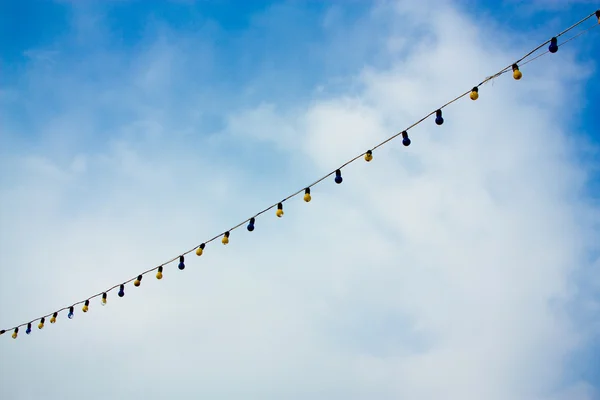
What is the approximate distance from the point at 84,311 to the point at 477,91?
25.7ft

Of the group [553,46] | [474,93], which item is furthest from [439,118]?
[553,46]

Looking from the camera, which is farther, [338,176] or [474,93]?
[338,176]

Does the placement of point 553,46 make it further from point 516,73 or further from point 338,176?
point 338,176

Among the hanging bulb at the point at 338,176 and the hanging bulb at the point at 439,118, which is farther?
the hanging bulb at the point at 338,176

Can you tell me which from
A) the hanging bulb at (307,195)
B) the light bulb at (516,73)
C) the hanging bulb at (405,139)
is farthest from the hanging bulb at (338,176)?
the light bulb at (516,73)

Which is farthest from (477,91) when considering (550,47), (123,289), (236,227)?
(123,289)

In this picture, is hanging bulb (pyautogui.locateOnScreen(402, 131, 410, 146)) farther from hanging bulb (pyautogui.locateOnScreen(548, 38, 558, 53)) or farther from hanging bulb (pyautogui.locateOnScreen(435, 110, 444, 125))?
hanging bulb (pyautogui.locateOnScreen(548, 38, 558, 53))

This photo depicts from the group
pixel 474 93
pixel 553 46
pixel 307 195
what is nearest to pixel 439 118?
pixel 474 93

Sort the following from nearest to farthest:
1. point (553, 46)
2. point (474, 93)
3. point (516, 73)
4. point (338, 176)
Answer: point (553, 46) → point (516, 73) → point (474, 93) → point (338, 176)

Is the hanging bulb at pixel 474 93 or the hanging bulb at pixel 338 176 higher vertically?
the hanging bulb at pixel 474 93

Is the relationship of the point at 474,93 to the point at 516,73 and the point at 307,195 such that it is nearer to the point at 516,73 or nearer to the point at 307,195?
the point at 516,73

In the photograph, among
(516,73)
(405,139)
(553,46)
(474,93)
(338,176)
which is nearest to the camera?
(553,46)

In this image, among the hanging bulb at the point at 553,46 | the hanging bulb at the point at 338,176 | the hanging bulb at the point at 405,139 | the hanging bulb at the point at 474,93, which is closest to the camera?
the hanging bulb at the point at 553,46

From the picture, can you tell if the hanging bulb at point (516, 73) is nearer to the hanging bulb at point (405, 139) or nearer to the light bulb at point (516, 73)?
the light bulb at point (516, 73)
